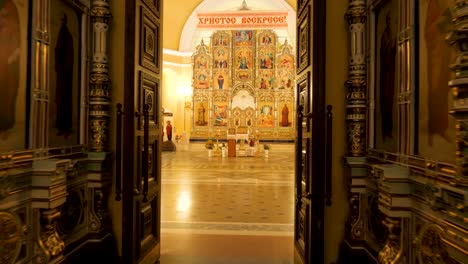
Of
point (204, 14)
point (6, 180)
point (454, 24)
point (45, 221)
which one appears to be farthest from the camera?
point (204, 14)

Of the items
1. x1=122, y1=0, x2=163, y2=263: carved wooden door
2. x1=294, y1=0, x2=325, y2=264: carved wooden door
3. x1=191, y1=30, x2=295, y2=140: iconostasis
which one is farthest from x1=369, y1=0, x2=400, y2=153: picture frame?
x1=191, y1=30, x2=295, y2=140: iconostasis

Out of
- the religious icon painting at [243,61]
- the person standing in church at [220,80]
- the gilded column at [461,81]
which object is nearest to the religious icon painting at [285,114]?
the religious icon painting at [243,61]

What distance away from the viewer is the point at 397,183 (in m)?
2.46

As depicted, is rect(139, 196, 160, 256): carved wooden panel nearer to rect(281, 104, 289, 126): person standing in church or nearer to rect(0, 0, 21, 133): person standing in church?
rect(0, 0, 21, 133): person standing in church

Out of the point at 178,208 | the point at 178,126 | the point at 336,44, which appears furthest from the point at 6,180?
the point at 178,126

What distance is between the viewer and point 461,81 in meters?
1.72

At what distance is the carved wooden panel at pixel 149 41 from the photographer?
11.7ft

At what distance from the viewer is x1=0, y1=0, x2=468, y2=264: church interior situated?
7.50ft

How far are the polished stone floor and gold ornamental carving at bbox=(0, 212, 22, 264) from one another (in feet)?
5.93

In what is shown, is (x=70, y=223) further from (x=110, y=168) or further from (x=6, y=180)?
(x=6, y=180)

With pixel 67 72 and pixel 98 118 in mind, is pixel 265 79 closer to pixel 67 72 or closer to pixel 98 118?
pixel 98 118

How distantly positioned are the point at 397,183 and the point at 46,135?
8.64ft

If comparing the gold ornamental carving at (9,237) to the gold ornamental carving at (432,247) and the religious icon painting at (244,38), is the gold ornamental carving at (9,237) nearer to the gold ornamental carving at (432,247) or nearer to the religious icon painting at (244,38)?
the gold ornamental carving at (432,247)

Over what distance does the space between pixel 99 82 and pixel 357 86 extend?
240cm
